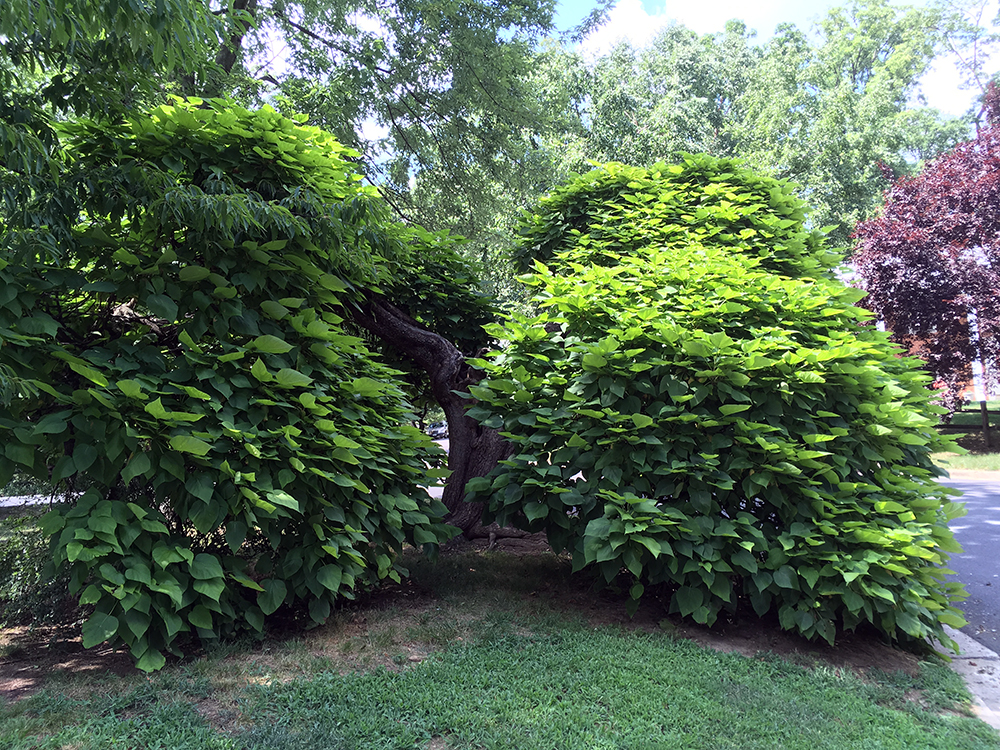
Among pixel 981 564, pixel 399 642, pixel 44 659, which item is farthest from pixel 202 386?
pixel 981 564

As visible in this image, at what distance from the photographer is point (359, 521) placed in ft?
13.0

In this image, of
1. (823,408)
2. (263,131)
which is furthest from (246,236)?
(823,408)

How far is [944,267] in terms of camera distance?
55.9 feet

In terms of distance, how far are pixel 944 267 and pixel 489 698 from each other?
1901cm

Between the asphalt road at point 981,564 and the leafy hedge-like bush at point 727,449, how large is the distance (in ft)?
4.35

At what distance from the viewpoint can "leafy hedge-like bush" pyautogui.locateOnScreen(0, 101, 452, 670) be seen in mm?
3229

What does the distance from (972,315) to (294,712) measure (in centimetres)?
2049

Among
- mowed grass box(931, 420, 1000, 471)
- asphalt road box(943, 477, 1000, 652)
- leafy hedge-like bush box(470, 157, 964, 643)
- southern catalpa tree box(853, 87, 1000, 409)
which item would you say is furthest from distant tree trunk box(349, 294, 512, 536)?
southern catalpa tree box(853, 87, 1000, 409)

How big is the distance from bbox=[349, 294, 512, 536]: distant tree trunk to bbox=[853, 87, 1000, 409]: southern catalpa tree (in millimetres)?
15812

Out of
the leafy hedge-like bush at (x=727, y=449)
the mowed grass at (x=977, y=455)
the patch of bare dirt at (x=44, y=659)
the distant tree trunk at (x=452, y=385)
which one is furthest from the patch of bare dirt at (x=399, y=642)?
the mowed grass at (x=977, y=455)

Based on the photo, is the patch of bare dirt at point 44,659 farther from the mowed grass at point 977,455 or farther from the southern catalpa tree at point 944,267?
the southern catalpa tree at point 944,267

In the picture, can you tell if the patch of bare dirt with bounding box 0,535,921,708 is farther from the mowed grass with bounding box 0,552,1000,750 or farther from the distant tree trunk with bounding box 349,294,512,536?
the distant tree trunk with bounding box 349,294,512,536

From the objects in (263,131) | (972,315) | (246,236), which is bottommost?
(246,236)

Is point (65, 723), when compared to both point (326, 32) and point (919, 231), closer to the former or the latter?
point (326, 32)
